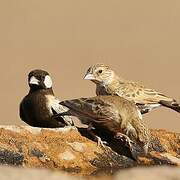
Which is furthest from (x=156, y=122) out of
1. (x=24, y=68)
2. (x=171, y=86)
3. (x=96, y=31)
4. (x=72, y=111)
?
(x=72, y=111)

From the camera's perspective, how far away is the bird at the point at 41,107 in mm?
9742

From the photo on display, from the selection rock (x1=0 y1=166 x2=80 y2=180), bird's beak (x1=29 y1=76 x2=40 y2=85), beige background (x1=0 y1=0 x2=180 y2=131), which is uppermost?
rock (x1=0 y1=166 x2=80 y2=180)

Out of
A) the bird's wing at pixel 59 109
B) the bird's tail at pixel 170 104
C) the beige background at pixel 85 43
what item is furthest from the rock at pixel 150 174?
the beige background at pixel 85 43

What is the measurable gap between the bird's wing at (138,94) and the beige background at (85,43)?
942 cm

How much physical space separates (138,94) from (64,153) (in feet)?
9.26

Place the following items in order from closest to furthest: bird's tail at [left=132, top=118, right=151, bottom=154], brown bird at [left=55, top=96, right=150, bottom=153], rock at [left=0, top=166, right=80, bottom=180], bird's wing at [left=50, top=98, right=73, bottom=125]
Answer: rock at [left=0, top=166, right=80, bottom=180] < bird's tail at [left=132, top=118, right=151, bottom=154] < brown bird at [left=55, top=96, right=150, bottom=153] < bird's wing at [left=50, top=98, right=73, bottom=125]

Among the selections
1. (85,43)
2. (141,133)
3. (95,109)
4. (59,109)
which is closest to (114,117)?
(95,109)

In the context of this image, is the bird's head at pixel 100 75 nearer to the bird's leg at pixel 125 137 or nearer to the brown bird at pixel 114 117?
the brown bird at pixel 114 117

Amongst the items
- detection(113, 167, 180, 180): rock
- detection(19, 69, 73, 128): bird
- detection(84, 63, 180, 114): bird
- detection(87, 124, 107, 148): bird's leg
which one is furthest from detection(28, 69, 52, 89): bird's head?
detection(113, 167, 180, 180): rock

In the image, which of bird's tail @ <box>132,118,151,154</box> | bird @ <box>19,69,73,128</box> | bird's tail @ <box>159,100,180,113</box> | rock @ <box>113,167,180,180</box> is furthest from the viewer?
bird's tail @ <box>159,100,180,113</box>

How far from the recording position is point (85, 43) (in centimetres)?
2695

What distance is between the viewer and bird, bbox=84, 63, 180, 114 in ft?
34.0

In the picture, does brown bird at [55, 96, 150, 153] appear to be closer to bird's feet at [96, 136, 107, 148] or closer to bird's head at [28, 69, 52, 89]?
bird's feet at [96, 136, 107, 148]

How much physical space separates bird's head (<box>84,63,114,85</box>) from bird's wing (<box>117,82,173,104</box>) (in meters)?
0.23
